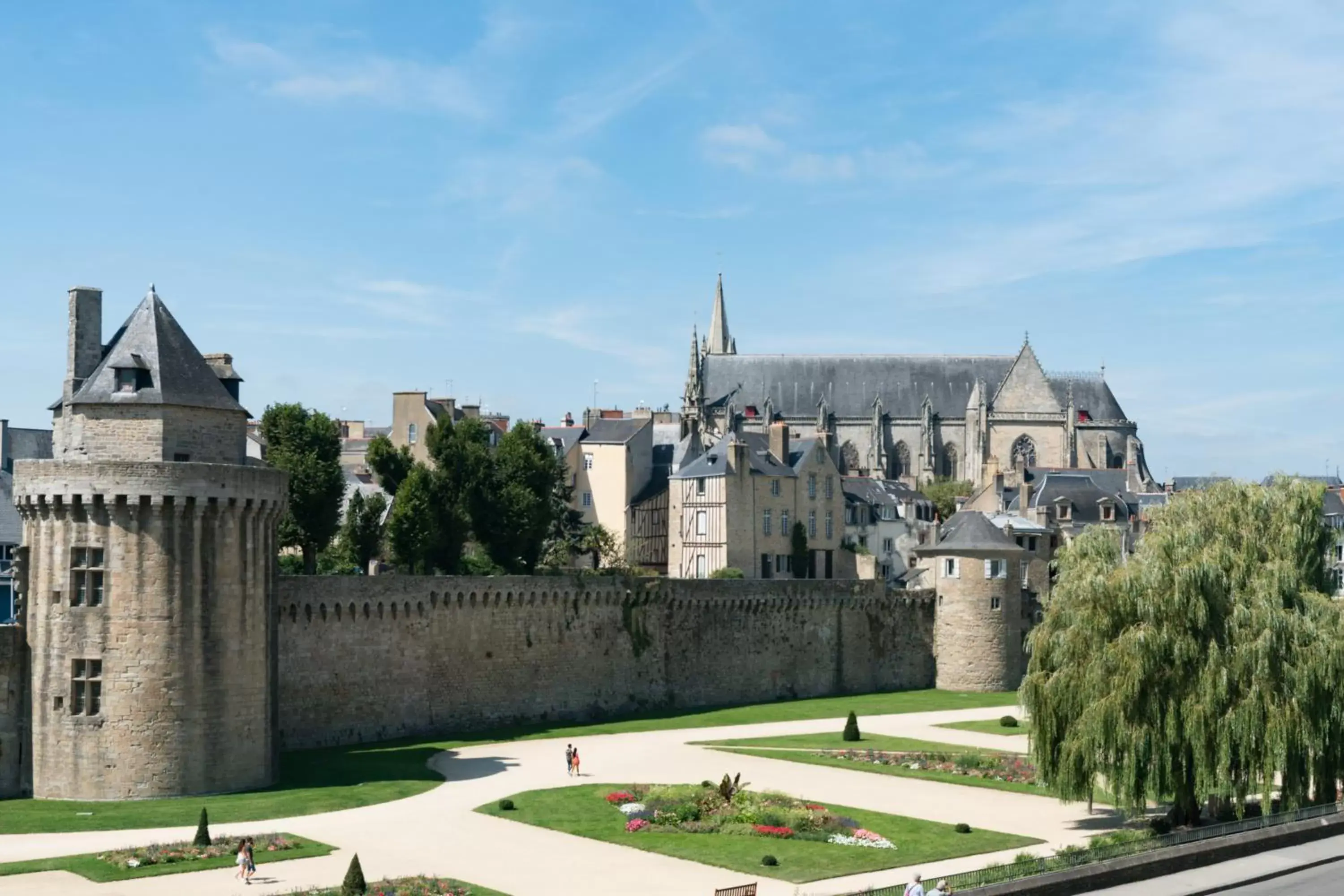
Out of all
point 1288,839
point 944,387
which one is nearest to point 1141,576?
point 1288,839

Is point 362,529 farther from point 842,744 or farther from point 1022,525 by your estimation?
point 1022,525

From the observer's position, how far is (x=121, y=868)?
85.1 ft

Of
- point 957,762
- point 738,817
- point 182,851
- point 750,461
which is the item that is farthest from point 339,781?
point 750,461

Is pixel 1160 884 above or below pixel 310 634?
below

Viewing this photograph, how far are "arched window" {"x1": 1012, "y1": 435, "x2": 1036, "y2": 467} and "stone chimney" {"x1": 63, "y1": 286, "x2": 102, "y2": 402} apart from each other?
3170 inches

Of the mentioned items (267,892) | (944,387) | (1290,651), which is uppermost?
(944,387)

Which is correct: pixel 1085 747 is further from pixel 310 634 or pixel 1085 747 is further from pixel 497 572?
pixel 497 572

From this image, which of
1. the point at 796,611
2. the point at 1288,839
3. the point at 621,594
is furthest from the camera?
the point at 796,611

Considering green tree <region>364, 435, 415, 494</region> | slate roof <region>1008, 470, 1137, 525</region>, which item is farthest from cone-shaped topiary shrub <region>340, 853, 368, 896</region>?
slate roof <region>1008, 470, 1137, 525</region>

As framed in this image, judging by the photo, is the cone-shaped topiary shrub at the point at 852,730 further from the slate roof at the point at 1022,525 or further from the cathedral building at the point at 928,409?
the cathedral building at the point at 928,409

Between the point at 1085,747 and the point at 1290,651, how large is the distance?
12.6 ft

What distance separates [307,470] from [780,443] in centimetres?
2497

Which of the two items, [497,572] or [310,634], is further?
[497,572]

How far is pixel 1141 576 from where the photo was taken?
93.2ft
